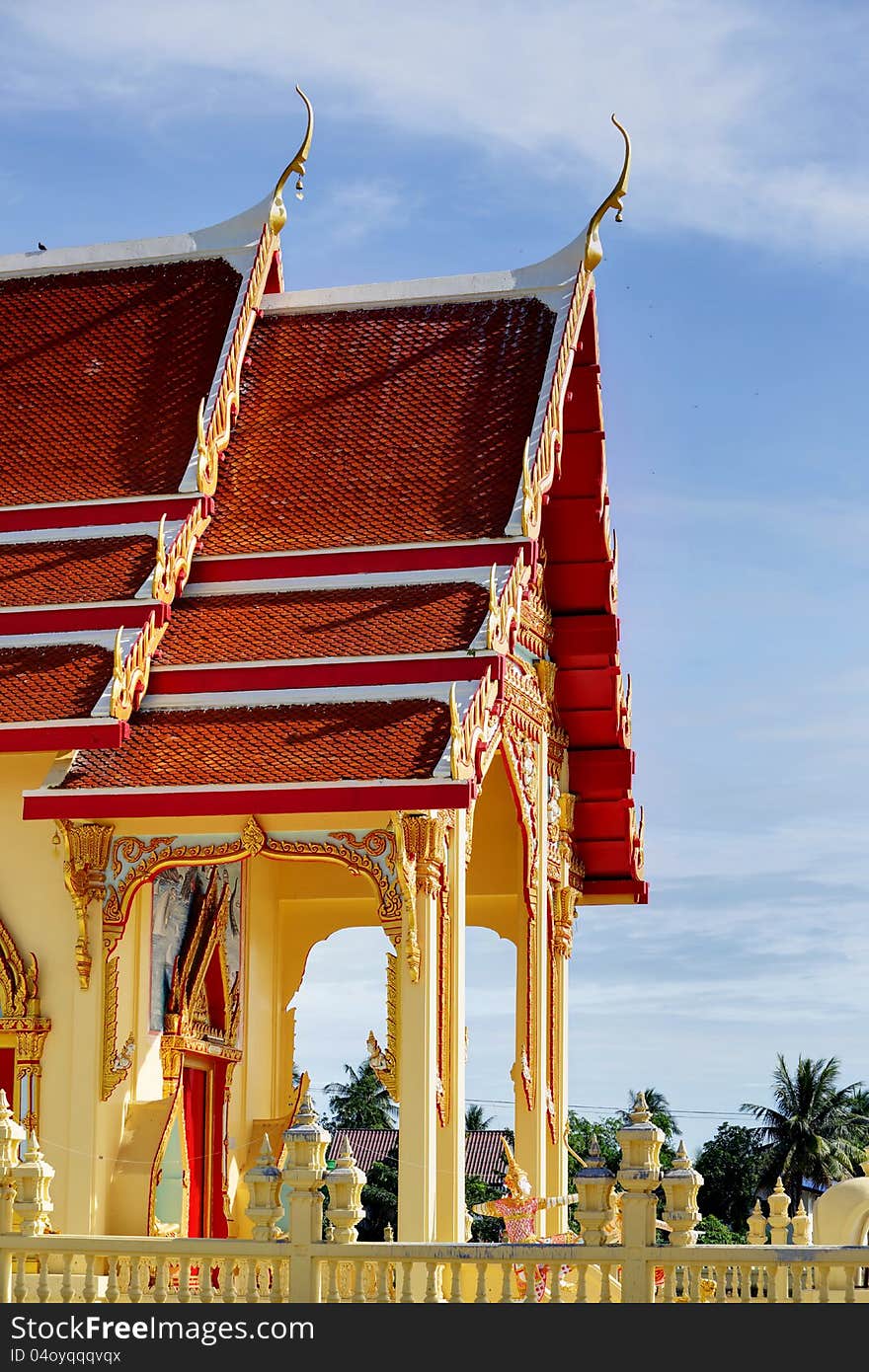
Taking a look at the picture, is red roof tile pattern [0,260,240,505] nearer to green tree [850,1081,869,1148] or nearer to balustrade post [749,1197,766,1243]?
balustrade post [749,1197,766,1243]

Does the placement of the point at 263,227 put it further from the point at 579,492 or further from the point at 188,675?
the point at 188,675

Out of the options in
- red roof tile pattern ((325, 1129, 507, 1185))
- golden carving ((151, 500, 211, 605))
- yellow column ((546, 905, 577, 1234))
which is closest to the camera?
golden carving ((151, 500, 211, 605))

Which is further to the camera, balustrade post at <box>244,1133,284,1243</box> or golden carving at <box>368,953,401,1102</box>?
golden carving at <box>368,953,401,1102</box>

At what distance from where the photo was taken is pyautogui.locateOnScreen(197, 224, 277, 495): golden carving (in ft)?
50.2

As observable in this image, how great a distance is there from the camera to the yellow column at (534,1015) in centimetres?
1647

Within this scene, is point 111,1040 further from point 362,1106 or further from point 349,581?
point 362,1106

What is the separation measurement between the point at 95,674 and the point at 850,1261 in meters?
6.17

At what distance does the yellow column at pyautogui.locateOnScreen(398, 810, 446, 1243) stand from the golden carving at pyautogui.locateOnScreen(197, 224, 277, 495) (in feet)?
11.1

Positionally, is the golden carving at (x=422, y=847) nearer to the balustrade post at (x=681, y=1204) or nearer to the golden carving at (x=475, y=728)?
the golden carving at (x=475, y=728)

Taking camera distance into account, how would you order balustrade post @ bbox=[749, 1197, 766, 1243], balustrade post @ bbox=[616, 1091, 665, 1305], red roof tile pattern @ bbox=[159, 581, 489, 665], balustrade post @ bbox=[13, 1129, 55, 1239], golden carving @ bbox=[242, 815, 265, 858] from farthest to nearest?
balustrade post @ bbox=[749, 1197, 766, 1243] < red roof tile pattern @ bbox=[159, 581, 489, 665] < golden carving @ bbox=[242, 815, 265, 858] < balustrade post @ bbox=[13, 1129, 55, 1239] < balustrade post @ bbox=[616, 1091, 665, 1305]

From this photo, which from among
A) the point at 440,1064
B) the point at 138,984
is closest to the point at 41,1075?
the point at 138,984

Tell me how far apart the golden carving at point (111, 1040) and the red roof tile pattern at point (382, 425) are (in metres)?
3.25

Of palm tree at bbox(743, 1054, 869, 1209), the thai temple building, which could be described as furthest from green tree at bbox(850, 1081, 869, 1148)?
the thai temple building

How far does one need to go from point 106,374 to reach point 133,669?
353cm
